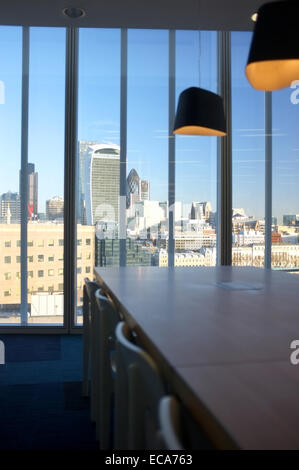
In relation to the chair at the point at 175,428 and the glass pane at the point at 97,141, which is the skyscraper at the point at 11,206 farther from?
the chair at the point at 175,428

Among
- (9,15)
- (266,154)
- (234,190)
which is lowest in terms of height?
(234,190)

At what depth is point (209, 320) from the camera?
1850 mm

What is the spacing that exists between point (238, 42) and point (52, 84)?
2619mm

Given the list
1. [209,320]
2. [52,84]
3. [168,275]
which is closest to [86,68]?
[52,84]

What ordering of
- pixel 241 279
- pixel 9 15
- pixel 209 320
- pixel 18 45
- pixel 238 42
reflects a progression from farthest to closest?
pixel 238 42 < pixel 18 45 < pixel 9 15 < pixel 241 279 < pixel 209 320

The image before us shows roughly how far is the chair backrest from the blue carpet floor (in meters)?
2.03

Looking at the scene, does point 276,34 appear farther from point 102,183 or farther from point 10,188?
point 10,188

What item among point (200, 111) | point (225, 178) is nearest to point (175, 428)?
point (200, 111)

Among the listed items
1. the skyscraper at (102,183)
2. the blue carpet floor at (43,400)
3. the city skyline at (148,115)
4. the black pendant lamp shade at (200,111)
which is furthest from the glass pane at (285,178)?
the blue carpet floor at (43,400)

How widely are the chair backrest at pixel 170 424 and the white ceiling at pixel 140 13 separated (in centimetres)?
457

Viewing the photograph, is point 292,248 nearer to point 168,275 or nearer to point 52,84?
point 168,275

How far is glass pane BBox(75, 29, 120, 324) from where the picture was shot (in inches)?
236

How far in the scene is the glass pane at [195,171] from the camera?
20.1ft

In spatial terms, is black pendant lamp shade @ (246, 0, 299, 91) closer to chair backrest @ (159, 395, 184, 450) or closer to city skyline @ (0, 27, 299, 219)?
chair backrest @ (159, 395, 184, 450)
